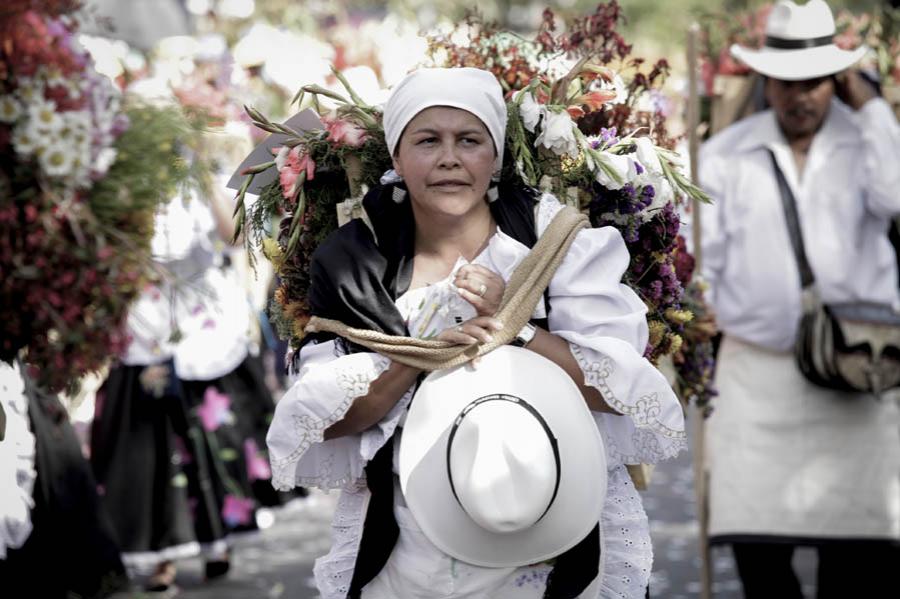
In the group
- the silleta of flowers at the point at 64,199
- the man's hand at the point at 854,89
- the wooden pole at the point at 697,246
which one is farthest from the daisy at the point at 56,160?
the man's hand at the point at 854,89

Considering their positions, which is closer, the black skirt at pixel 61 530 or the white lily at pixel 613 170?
the white lily at pixel 613 170

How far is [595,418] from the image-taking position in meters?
4.38

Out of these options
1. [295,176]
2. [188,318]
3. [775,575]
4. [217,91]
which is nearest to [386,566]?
[295,176]

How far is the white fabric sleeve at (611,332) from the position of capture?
163 inches

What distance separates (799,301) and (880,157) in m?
0.70

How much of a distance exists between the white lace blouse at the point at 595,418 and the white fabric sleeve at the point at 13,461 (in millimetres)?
1033

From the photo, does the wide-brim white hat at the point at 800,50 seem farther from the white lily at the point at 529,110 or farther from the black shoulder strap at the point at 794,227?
the white lily at the point at 529,110

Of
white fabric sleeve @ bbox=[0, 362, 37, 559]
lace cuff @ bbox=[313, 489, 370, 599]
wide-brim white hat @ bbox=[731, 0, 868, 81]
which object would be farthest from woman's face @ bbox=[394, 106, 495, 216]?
wide-brim white hat @ bbox=[731, 0, 868, 81]

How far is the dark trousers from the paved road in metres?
0.80

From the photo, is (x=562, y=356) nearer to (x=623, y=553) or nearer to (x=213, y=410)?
(x=623, y=553)

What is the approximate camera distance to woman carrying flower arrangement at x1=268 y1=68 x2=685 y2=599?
415 cm

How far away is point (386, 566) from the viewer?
4.34m

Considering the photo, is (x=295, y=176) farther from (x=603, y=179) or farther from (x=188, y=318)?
(x=188, y=318)

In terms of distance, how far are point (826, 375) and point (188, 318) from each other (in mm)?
3203
